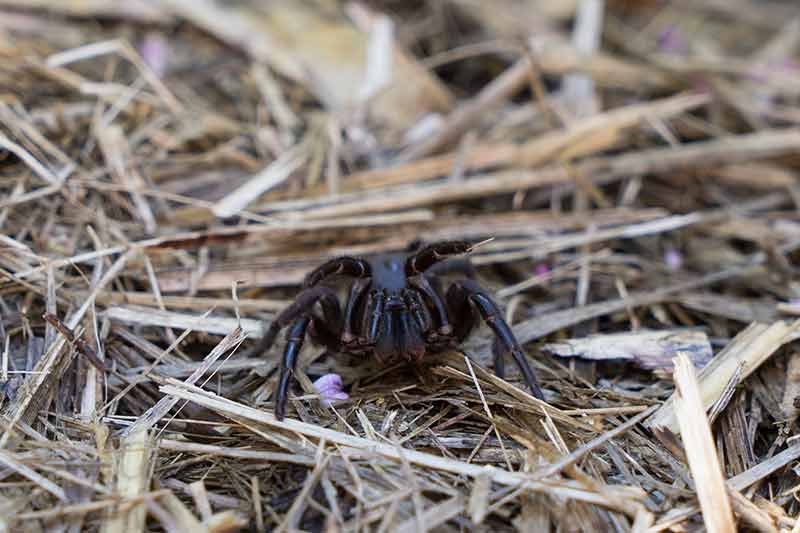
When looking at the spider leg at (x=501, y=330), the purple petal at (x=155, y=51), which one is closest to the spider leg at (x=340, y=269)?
the spider leg at (x=501, y=330)

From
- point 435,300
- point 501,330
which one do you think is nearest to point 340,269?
point 435,300

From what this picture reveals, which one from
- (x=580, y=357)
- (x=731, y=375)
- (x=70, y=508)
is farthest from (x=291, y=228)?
(x=731, y=375)

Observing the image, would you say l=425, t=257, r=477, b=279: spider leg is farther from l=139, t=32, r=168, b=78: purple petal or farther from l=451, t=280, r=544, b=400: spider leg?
l=139, t=32, r=168, b=78: purple petal

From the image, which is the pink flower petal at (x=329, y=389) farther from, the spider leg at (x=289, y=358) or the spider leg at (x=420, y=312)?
the spider leg at (x=420, y=312)

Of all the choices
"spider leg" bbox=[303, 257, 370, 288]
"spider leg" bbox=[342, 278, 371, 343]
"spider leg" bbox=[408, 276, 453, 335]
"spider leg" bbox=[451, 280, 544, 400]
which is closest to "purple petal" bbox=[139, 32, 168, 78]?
"spider leg" bbox=[303, 257, 370, 288]

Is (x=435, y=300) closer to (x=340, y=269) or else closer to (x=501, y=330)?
(x=501, y=330)

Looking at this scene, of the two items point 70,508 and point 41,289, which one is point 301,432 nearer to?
point 70,508
